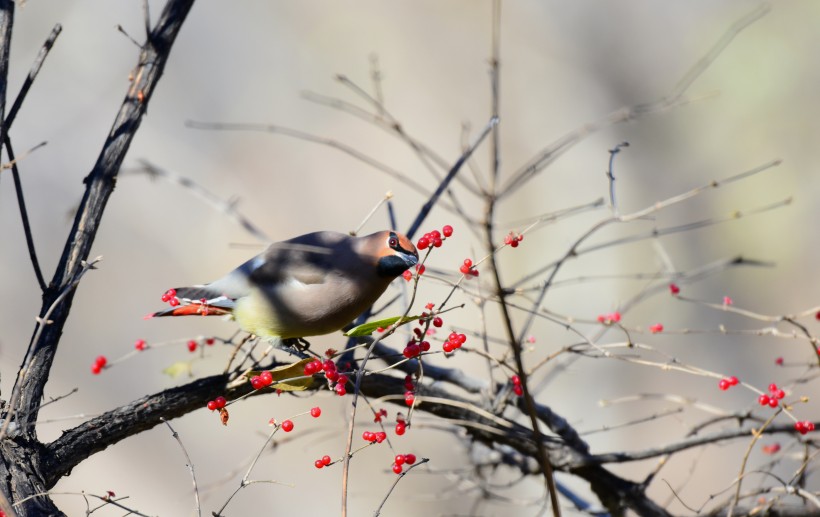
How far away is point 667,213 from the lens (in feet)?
22.6

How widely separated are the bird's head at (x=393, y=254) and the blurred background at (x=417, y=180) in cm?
365

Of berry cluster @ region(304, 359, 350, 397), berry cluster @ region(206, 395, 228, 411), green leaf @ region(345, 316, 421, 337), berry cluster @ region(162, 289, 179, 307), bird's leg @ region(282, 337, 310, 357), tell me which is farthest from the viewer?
bird's leg @ region(282, 337, 310, 357)

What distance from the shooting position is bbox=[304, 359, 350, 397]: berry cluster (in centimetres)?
207

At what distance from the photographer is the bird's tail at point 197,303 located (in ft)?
8.05

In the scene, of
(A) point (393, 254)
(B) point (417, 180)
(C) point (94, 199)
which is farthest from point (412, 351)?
(B) point (417, 180)

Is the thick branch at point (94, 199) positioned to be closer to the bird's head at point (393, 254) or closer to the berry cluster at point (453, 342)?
the bird's head at point (393, 254)

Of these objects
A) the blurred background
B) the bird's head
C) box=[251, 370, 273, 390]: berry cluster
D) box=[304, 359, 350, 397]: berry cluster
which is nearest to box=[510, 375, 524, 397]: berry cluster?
the bird's head

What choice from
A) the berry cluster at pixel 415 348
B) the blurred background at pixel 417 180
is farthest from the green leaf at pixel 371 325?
the blurred background at pixel 417 180

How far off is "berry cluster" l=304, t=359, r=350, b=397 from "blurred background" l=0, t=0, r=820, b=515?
394cm

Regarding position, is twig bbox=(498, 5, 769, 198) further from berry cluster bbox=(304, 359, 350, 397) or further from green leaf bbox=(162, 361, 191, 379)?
green leaf bbox=(162, 361, 191, 379)

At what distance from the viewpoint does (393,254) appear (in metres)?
2.46

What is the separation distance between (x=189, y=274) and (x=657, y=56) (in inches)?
171

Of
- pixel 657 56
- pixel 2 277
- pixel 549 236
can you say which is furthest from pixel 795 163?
pixel 2 277

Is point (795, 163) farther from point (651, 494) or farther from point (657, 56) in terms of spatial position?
point (651, 494)
